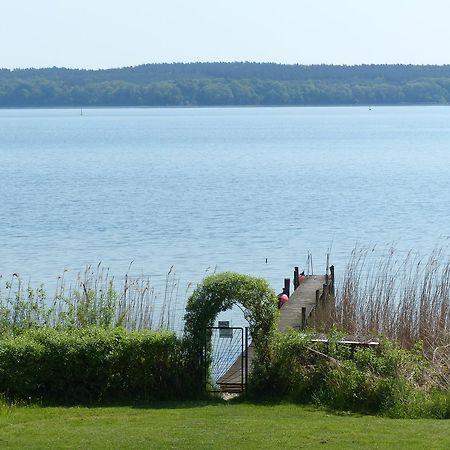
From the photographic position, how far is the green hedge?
16031mm

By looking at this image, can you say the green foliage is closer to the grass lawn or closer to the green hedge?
the grass lawn

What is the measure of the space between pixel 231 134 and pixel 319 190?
90.7 meters

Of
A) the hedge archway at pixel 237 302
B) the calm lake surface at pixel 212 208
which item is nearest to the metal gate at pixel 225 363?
the hedge archway at pixel 237 302

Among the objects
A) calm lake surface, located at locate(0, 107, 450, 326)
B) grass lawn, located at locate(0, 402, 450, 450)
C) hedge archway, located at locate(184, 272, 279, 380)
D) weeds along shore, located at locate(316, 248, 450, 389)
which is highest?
hedge archway, located at locate(184, 272, 279, 380)

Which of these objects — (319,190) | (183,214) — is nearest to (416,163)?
(319,190)

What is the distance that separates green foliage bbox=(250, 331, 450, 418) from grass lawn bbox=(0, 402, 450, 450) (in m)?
0.47

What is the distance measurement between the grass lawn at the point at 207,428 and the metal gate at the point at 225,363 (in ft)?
3.24

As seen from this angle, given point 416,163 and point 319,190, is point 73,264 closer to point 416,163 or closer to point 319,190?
point 319,190

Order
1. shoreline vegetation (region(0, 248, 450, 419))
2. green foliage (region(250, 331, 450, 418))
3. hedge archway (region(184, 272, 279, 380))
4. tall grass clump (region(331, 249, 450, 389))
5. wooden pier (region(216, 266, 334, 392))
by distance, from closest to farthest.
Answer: green foliage (region(250, 331, 450, 418)) < shoreline vegetation (region(0, 248, 450, 419)) < hedge archway (region(184, 272, 279, 380)) < wooden pier (region(216, 266, 334, 392)) < tall grass clump (region(331, 249, 450, 389))

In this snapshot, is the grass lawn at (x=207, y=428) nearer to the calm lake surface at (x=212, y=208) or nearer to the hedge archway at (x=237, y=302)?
the hedge archway at (x=237, y=302)

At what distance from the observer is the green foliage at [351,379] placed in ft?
51.0

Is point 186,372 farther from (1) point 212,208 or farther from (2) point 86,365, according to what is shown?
(1) point 212,208

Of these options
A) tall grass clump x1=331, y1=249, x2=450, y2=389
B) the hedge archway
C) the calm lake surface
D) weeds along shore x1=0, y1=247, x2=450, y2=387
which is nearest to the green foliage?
the hedge archway

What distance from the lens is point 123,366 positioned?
16312mm
